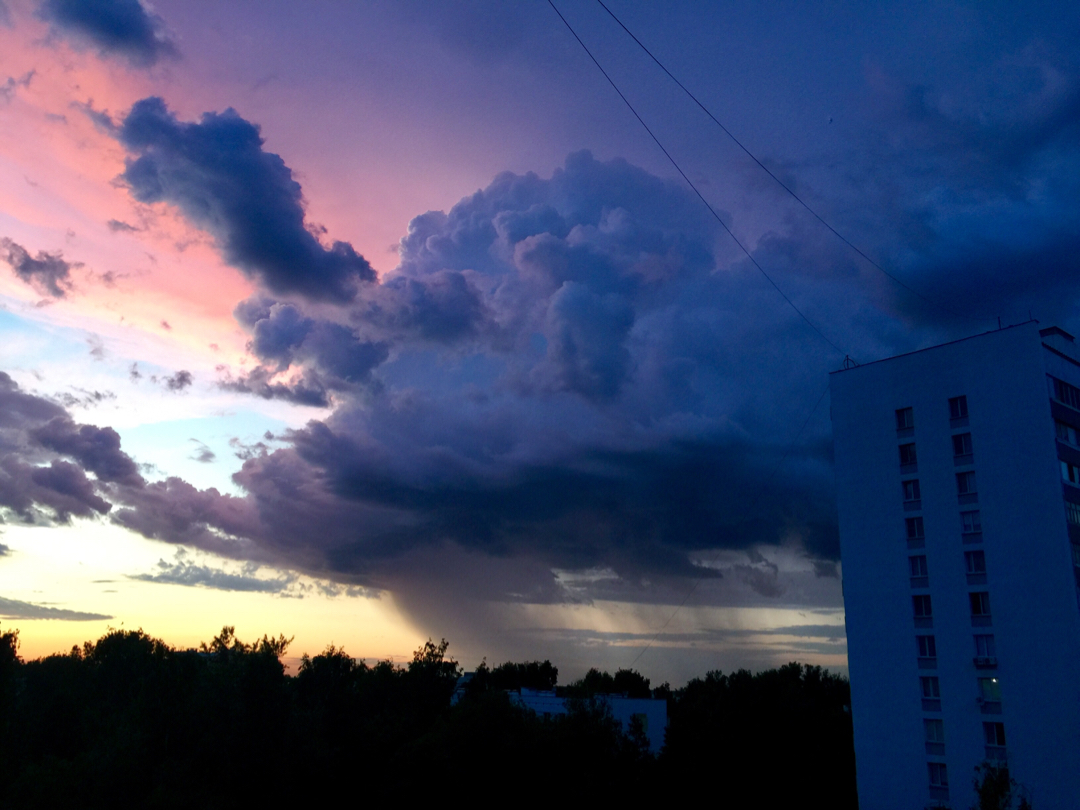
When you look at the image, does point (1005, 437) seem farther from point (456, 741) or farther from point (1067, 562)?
point (456, 741)

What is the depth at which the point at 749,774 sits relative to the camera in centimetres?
8631

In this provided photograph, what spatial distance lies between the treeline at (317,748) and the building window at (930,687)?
2919 cm

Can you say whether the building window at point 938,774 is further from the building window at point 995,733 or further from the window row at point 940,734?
the building window at point 995,733

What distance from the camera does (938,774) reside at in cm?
5281

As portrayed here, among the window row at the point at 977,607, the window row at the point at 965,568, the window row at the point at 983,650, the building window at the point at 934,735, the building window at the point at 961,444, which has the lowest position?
the building window at the point at 934,735

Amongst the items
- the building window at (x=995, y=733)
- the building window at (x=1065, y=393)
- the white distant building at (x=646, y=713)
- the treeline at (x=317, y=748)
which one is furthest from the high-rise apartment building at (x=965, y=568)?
the white distant building at (x=646, y=713)

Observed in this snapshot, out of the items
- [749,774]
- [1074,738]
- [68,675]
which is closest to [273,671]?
[68,675]

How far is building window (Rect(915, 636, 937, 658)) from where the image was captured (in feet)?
180

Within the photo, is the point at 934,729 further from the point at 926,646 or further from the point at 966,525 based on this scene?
the point at 966,525

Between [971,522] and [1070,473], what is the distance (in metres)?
7.11

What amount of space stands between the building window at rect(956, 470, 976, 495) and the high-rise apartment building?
0.33 ft

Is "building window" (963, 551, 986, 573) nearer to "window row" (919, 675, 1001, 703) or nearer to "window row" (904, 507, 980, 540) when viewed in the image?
"window row" (904, 507, 980, 540)

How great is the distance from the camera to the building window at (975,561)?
175 ft

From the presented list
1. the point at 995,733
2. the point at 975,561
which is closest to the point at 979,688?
the point at 995,733
